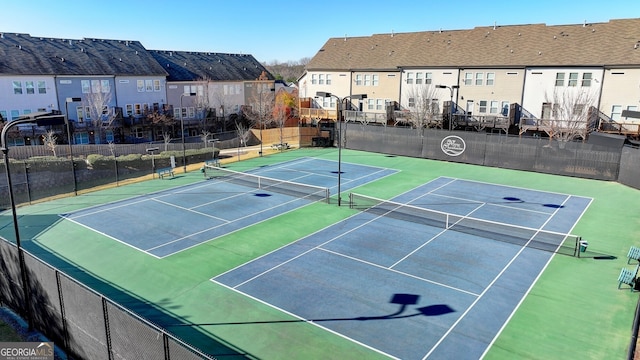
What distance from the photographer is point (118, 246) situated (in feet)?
70.8

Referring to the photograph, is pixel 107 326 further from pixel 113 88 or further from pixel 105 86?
pixel 113 88

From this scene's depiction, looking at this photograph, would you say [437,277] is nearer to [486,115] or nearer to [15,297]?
[15,297]

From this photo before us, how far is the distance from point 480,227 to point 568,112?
2443 centimetres

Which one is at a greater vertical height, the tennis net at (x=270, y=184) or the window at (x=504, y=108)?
the window at (x=504, y=108)

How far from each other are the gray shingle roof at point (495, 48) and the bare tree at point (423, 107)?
300cm

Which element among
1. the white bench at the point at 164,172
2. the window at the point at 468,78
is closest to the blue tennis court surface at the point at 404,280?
the white bench at the point at 164,172

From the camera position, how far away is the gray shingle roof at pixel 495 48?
140 ft

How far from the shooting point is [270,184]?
3303 cm

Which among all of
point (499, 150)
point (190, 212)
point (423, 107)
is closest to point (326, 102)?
point (423, 107)

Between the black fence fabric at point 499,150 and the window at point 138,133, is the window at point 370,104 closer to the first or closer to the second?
the black fence fabric at point 499,150

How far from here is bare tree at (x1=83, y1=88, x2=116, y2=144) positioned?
5111 cm

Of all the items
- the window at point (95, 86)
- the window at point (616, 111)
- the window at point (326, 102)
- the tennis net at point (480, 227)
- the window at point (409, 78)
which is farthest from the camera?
the window at point (326, 102)

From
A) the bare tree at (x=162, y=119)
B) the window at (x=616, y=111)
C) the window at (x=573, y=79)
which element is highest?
the window at (x=573, y=79)

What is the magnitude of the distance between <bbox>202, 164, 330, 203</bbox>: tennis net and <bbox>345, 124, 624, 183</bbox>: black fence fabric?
15.7 m
